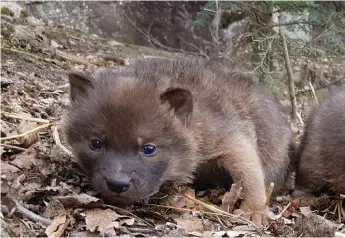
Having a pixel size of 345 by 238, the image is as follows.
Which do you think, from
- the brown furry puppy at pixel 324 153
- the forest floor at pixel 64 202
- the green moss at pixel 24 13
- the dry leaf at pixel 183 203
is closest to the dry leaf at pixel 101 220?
the forest floor at pixel 64 202

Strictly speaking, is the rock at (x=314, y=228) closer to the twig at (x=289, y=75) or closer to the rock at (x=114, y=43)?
the twig at (x=289, y=75)

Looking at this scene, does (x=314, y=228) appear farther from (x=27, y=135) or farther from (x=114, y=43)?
(x=114, y=43)

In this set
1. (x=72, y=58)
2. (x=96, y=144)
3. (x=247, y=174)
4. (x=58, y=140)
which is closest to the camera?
(x=96, y=144)

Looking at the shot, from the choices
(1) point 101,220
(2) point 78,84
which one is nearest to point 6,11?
(2) point 78,84

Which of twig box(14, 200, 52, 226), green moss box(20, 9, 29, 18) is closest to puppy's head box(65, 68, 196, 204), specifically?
twig box(14, 200, 52, 226)

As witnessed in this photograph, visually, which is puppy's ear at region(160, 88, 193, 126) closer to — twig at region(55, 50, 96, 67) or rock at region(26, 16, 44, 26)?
twig at region(55, 50, 96, 67)

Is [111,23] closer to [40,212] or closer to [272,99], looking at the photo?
[272,99]

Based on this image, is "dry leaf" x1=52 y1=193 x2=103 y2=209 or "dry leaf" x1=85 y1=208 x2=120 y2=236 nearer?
"dry leaf" x1=85 y1=208 x2=120 y2=236
